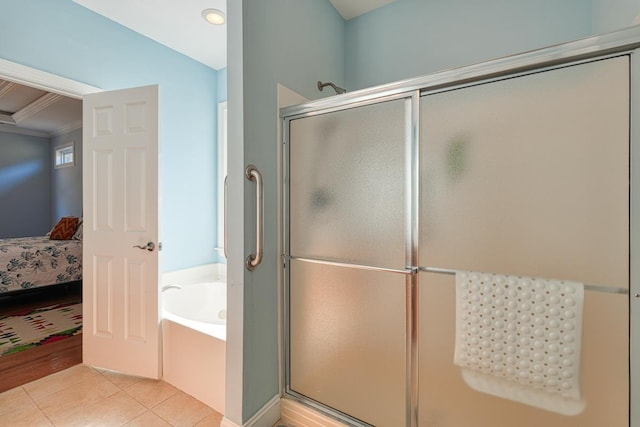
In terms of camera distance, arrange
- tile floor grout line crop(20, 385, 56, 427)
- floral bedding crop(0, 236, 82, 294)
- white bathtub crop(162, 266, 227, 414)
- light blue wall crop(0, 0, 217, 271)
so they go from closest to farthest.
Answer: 1. tile floor grout line crop(20, 385, 56, 427)
2. white bathtub crop(162, 266, 227, 414)
3. light blue wall crop(0, 0, 217, 271)
4. floral bedding crop(0, 236, 82, 294)

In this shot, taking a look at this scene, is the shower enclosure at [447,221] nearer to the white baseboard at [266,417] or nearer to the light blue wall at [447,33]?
the white baseboard at [266,417]

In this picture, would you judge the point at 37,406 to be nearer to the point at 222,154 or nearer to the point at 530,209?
the point at 222,154

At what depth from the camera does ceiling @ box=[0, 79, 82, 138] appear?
3.94 metres

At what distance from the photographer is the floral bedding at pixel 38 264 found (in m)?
3.36

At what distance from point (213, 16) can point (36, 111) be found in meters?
4.17

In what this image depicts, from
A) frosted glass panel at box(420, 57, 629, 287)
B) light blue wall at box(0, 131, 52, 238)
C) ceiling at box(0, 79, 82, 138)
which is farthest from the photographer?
light blue wall at box(0, 131, 52, 238)

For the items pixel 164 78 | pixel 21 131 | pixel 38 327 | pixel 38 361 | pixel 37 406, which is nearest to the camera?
pixel 37 406

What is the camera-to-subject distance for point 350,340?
1535 millimetres

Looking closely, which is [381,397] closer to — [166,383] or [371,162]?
[371,162]

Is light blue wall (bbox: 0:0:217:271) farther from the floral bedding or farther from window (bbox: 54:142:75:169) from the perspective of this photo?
window (bbox: 54:142:75:169)

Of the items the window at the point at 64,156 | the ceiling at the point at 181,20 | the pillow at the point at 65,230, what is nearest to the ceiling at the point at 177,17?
the ceiling at the point at 181,20

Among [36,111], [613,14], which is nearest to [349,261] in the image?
[613,14]

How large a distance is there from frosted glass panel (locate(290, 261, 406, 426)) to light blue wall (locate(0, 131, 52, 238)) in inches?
274

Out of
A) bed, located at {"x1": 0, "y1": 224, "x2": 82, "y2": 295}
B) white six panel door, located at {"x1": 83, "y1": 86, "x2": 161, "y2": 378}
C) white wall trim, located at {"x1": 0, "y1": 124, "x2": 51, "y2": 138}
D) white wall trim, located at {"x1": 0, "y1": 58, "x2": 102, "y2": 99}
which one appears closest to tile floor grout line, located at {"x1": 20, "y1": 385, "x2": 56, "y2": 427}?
white six panel door, located at {"x1": 83, "y1": 86, "x2": 161, "y2": 378}
